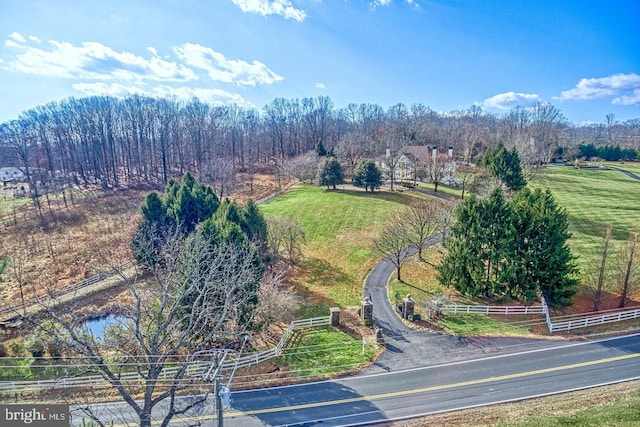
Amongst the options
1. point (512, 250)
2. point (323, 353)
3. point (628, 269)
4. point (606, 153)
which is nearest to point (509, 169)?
point (628, 269)

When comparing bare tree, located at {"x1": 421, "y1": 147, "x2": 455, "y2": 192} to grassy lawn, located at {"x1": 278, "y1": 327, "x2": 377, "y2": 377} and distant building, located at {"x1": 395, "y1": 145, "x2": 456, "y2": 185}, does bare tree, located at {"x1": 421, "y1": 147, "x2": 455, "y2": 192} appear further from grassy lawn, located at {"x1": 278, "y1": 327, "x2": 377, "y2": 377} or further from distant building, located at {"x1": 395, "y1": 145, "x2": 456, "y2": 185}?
grassy lawn, located at {"x1": 278, "y1": 327, "x2": 377, "y2": 377}

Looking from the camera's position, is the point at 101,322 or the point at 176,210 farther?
the point at 176,210

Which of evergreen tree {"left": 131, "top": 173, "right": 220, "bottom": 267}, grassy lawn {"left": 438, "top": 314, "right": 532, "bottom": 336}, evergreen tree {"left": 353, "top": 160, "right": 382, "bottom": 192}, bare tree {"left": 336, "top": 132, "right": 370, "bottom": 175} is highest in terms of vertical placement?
bare tree {"left": 336, "top": 132, "right": 370, "bottom": 175}

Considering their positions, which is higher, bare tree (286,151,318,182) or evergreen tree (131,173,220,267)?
bare tree (286,151,318,182)

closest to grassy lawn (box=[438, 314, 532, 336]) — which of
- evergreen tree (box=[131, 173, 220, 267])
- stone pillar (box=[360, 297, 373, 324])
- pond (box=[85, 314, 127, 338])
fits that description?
stone pillar (box=[360, 297, 373, 324])

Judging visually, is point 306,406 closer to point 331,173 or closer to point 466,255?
point 466,255

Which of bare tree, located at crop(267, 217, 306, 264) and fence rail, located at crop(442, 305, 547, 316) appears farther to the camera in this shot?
bare tree, located at crop(267, 217, 306, 264)

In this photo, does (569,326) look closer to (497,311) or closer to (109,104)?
(497,311)
